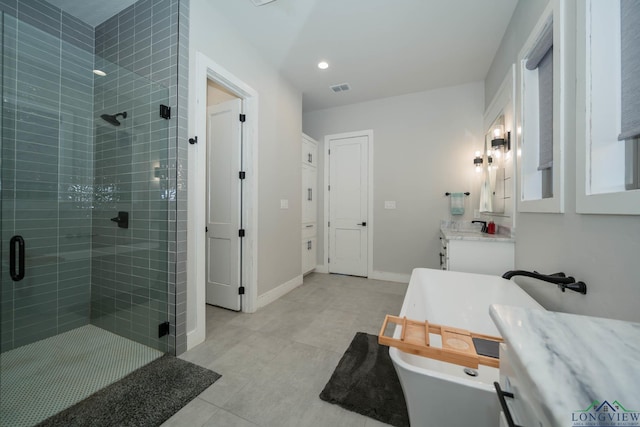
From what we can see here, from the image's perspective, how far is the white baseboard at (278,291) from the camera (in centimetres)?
268

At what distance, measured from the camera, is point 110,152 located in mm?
2059

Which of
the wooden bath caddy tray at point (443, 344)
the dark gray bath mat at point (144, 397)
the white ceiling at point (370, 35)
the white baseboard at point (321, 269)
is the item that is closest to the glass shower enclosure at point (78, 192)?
the dark gray bath mat at point (144, 397)

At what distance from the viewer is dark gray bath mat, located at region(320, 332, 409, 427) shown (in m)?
1.31

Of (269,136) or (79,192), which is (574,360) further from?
(79,192)

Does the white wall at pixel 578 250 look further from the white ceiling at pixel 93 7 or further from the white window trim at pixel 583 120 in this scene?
the white ceiling at pixel 93 7

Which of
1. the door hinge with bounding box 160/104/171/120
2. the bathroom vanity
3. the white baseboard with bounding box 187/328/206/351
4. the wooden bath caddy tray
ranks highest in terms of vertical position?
the door hinge with bounding box 160/104/171/120

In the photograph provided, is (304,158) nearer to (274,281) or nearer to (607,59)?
(274,281)

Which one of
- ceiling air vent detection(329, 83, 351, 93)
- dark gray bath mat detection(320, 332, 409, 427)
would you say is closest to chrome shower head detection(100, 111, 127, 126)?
ceiling air vent detection(329, 83, 351, 93)

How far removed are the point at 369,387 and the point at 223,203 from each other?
2153 millimetres

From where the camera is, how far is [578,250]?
1.13 metres

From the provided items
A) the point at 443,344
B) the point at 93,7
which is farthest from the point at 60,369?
the point at 93,7

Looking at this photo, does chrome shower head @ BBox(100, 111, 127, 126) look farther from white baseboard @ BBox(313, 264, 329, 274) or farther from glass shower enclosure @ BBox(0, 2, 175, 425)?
white baseboard @ BBox(313, 264, 329, 274)

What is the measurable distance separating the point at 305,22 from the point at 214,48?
0.84 meters

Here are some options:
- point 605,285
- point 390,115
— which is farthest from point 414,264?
point 605,285
